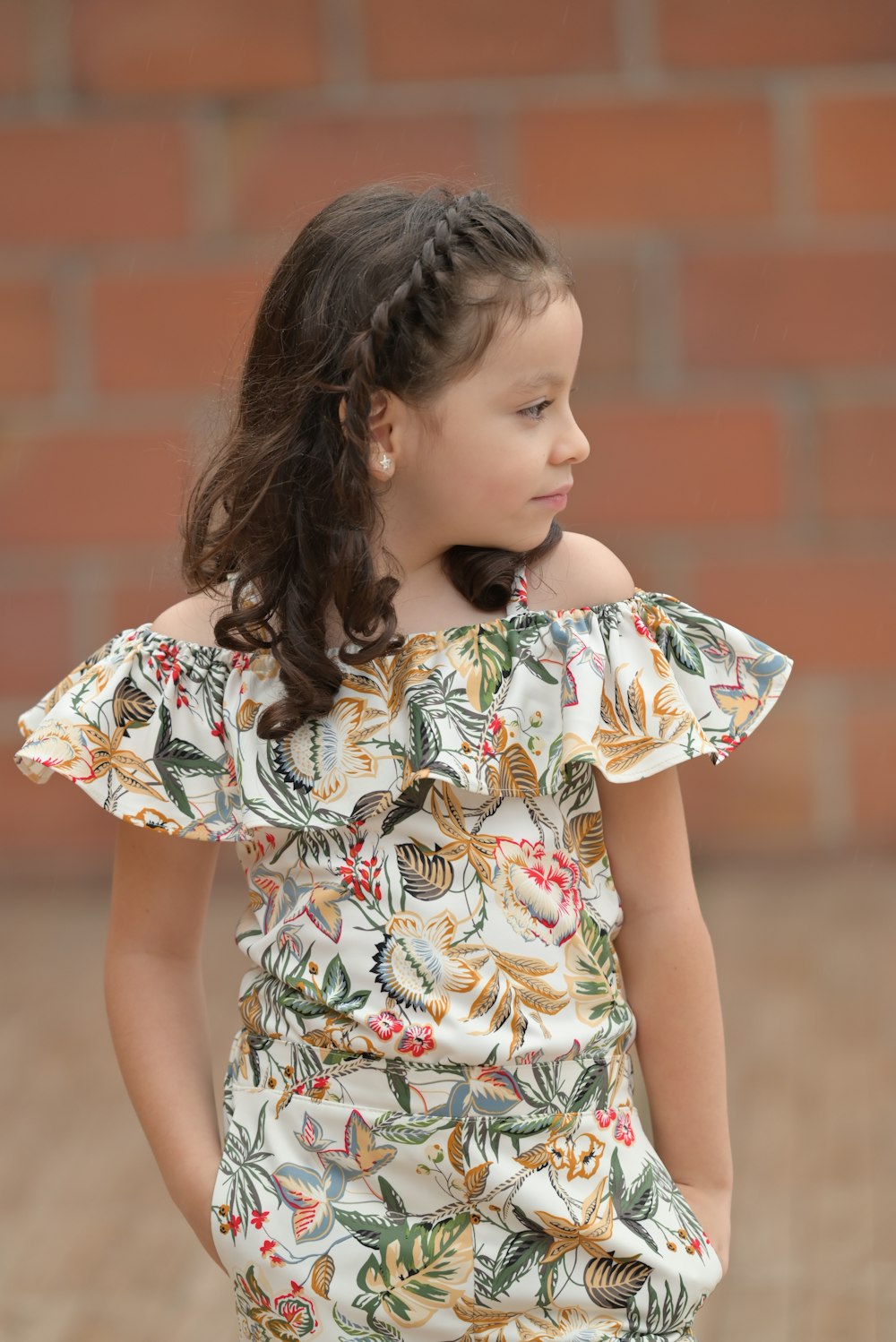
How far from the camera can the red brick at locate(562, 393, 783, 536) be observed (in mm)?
2910

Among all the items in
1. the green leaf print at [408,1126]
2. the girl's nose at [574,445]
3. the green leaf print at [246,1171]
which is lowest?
the green leaf print at [246,1171]

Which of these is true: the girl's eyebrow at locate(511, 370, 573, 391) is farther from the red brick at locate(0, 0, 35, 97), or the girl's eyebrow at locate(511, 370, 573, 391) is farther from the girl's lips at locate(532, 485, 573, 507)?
the red brick at locate(0, 0, 35, 97)

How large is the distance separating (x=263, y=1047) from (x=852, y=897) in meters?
2.00

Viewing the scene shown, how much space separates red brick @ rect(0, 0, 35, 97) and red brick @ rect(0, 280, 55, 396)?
36 centimetres

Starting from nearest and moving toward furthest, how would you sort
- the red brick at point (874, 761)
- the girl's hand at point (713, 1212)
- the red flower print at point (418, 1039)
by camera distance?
the red flower print at point (418, 1039) < the girl's hand at point (713, 1212) < the red brick at point (874, 761)

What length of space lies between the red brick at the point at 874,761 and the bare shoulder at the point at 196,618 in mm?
2032

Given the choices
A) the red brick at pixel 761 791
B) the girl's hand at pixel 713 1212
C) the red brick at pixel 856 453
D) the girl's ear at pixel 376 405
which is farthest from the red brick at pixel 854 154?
the girl's hand at pixel 713 1212

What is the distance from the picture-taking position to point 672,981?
3.61ft

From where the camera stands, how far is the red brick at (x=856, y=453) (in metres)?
2.90

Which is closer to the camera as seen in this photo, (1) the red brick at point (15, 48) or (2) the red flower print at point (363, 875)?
(2) the red flower print at point (363, 875)

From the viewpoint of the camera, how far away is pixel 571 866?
1.08 m

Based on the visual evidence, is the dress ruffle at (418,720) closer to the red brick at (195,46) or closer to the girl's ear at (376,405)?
the girl's ear at (376,405)

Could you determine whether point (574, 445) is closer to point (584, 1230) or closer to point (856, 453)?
point (584, 1230)

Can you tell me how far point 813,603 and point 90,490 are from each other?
1.35 meters
